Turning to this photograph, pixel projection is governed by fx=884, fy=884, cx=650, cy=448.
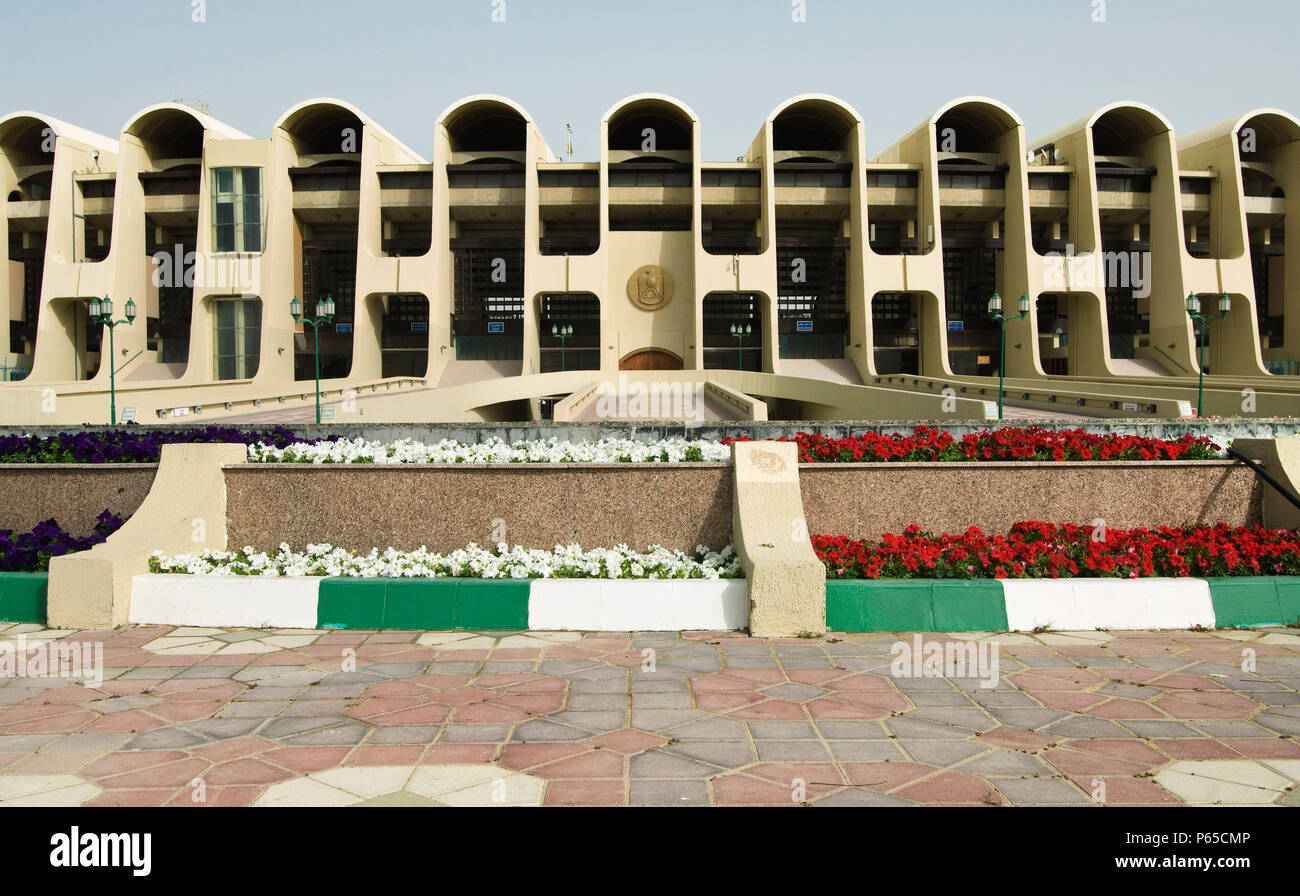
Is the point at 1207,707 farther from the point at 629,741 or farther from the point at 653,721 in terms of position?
the point at 629,741

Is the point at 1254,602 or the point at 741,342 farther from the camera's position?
the point at 741,342

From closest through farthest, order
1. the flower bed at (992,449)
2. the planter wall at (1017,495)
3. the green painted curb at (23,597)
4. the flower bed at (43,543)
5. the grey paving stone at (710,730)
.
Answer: the grey paving stone at (710,730) < the green painted curb at (23,597) < the flower bed at (43,543) < the planter wall at (1017,495) < the flower bed at (992,449)

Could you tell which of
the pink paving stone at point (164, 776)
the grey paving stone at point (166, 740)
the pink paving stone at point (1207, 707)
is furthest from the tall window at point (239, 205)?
the pink paving stone at point (1207, 707)

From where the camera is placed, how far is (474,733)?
502 centimetres

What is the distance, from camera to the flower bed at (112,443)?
975cm

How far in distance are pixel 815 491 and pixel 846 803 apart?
4872 mm

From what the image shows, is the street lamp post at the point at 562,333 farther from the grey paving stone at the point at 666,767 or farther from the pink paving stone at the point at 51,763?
the grey paving stone at the point at 666,767

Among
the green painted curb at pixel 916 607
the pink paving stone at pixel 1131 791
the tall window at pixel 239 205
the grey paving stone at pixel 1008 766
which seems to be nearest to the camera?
the pink paving stone at pixel 1131 791

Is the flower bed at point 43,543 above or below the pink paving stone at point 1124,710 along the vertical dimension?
above

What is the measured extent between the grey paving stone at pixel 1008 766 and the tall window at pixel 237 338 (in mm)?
39323

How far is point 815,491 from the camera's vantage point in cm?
873

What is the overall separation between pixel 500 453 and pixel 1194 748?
21.7 ft

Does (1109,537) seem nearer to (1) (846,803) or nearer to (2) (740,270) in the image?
(1) (846,803)

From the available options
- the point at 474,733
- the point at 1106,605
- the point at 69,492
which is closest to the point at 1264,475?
the point at 1106,605
